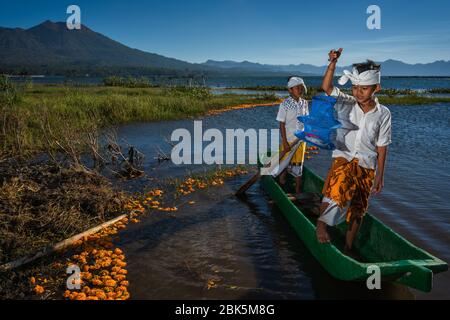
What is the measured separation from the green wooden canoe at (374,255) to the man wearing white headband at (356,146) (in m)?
0.40

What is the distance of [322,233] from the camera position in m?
5.02

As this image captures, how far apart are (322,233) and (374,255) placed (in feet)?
3.26

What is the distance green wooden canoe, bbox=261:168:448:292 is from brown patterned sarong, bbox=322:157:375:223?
659mm

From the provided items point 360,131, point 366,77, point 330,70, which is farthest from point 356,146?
point 330,70

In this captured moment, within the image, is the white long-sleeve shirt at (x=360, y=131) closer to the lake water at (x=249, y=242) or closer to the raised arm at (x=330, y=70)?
the raised arm at (x=330, y=70)

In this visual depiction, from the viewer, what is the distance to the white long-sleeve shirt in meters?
4.53

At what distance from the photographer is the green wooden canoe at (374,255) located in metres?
3.93

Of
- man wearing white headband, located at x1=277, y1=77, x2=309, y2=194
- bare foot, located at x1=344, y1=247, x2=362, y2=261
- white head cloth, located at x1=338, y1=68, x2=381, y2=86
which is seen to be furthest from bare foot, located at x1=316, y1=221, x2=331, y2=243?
man wearing white headband, located at x1=277, y1=77, x2=309, y2=194

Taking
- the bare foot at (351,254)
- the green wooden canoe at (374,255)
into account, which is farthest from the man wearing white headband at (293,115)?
the bare foot at (351,254)

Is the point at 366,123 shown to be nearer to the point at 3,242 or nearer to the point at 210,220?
the point at 210,220

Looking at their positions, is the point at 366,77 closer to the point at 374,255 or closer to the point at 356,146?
the point at 356,146

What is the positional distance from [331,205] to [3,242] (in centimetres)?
501
